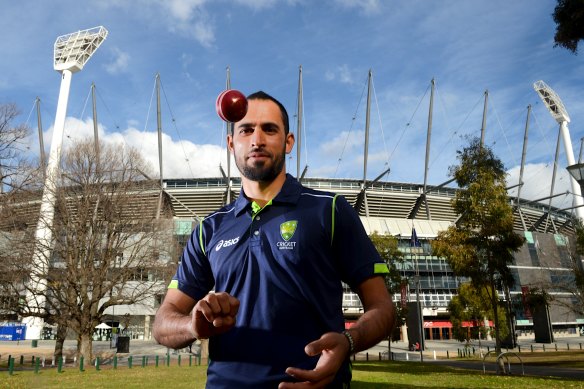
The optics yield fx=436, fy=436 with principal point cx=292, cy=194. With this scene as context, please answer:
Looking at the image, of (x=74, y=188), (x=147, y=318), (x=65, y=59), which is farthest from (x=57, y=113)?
(x=74, y=188)

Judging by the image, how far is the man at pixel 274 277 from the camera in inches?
65.5

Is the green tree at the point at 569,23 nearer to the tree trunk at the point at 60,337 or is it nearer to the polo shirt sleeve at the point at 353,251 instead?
the polo shirt sleeve at the point at 353,251

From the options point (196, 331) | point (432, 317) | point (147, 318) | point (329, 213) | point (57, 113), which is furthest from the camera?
point (432, 317)

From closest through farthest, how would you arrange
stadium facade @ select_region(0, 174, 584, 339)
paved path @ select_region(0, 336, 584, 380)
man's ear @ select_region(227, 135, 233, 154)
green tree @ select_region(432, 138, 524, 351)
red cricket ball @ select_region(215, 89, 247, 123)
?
red cricket ball @ select_region(215, 89, 247, 123), man's ear @ select_region(227, 135, 233, 154), green tree @ select_region(432, 138, 524, 351), paved path @ select_region(0, 336, 584, 380), stadium facade @ select_region(0, 174, 584, 339)

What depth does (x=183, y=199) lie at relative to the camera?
77062 mm

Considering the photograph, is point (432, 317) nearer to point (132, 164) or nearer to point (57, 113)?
point (132, 164)

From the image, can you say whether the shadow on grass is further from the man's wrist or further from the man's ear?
the man's wrist

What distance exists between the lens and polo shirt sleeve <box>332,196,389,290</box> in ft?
6.06

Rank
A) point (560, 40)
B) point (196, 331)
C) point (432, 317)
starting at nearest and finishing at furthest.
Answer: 1. point (196, 331)
2. point (560, 40)
3. point (432, 317)

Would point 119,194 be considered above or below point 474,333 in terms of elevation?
above

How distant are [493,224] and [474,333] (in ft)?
60.8

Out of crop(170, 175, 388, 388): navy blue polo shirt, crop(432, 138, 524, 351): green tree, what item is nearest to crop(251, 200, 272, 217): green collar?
crop(170, 175, 388, 388): navy blue polo shirt

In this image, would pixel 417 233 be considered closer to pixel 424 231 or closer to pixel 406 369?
pixel 424 231

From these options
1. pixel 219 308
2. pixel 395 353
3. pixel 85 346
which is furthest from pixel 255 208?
pixel 395 353
